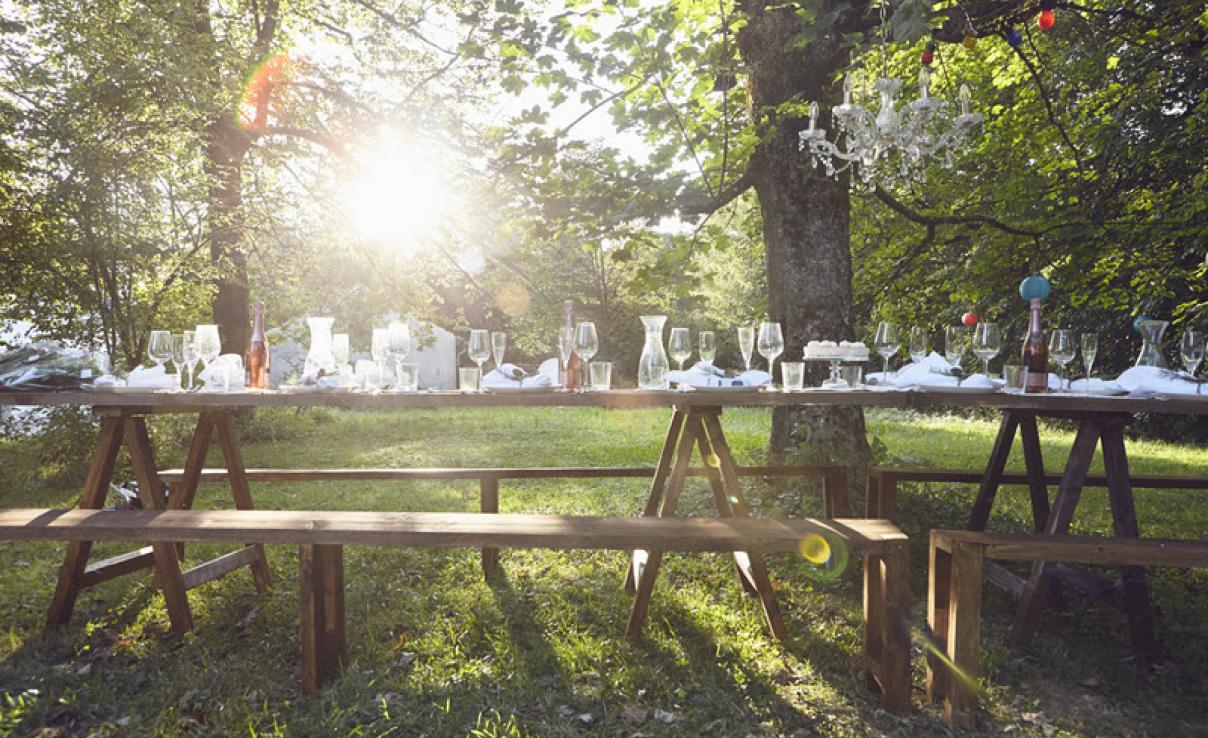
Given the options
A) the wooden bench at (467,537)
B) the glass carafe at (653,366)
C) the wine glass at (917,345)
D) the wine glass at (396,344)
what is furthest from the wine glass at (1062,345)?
the wine glass at (396,344)

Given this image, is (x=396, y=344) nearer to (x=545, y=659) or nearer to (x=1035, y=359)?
(x=545, y=659)

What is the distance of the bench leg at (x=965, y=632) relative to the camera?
2.65 metres

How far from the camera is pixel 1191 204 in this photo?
23.1 ft

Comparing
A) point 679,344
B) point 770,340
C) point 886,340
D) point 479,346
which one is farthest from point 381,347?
point 886,340

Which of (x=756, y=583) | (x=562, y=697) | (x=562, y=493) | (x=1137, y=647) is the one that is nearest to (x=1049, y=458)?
(x=562, y=493)

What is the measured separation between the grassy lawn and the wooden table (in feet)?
0.71

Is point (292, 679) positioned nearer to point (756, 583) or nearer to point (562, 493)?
point (756, 583)

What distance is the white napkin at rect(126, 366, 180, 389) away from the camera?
11.7 feet

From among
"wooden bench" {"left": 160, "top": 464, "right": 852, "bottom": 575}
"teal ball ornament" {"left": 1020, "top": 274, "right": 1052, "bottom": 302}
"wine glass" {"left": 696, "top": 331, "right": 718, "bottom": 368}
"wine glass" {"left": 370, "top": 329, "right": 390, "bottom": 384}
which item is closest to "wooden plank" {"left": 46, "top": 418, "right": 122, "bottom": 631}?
"wooden bench" {"left": 160, "top": 464, "right": 852, "bottom": 575}

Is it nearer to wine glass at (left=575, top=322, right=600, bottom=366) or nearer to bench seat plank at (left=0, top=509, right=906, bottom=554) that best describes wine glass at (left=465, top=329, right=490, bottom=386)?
wine glass at (left=575, top=322, right=600, bottom=366)

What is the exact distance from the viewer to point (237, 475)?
3.91 meters

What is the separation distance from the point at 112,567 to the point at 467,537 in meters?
2.06

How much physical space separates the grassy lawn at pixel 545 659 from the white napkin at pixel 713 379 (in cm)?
117

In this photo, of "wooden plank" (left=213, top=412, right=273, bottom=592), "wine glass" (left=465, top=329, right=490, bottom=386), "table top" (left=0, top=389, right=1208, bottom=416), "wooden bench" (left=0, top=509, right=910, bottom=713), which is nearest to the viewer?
"wooden bench" (left=0, top=509, right=910, bottom=713)
